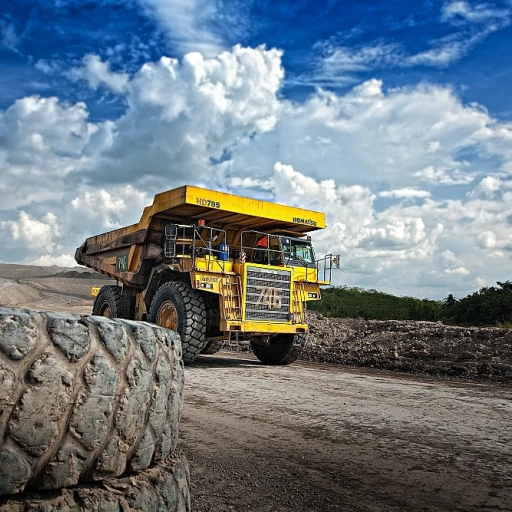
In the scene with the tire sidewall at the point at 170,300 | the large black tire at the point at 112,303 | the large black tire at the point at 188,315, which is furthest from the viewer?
the large black tire at the point at 112,303

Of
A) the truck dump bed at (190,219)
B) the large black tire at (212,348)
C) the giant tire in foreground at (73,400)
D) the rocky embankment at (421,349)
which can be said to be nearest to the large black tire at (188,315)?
the truck dump bed at (190,219)

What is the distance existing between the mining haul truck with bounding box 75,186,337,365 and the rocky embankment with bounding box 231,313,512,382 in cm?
190

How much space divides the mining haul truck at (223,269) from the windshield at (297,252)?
0.02 metres

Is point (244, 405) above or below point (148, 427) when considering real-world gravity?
below

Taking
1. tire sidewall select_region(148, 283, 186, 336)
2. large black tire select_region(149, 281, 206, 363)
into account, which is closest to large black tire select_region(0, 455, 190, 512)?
large black tire select_region(149, 281, 206, 363)

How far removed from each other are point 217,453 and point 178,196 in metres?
7.19

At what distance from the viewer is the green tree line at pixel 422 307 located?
19234 mm

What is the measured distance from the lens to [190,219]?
11.9m

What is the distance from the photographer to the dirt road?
11.3 ft

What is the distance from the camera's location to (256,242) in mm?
12367

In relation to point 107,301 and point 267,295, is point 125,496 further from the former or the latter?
point 107,301

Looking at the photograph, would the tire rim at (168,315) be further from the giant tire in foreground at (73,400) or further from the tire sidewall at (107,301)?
the giant tire in foreground at (73,400)

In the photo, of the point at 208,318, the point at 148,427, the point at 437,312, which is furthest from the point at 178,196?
the point at 437,312

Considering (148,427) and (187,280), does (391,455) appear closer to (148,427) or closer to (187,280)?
(148,427)
